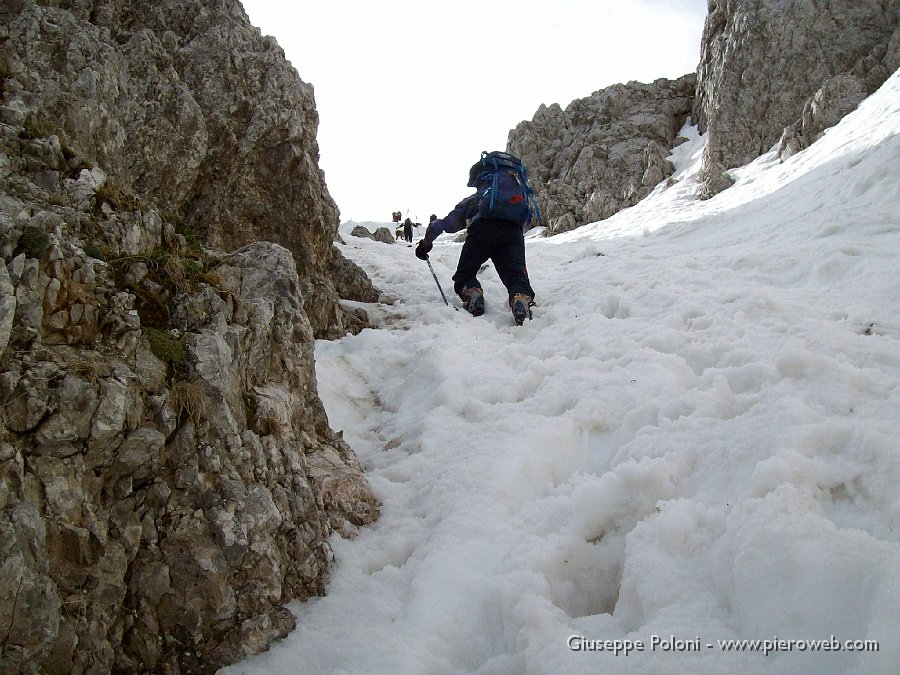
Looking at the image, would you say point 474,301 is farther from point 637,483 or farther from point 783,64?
point 783,64

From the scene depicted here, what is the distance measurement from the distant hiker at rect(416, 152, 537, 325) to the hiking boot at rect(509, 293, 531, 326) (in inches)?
1.0

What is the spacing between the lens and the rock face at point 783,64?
27.2m

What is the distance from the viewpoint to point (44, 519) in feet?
8.66

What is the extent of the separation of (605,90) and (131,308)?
52.3 metres

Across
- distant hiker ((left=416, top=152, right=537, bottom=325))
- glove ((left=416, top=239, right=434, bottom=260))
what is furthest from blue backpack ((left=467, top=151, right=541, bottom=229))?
glove ((left=416, top=239, right=434, bottom=260))

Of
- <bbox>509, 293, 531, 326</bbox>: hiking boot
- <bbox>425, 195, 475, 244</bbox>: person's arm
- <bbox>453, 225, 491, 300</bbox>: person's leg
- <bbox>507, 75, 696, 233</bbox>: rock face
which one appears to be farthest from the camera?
<bbox>507, 75, 696, 233</bbox>: rock face

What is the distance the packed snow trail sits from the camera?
9.37ft

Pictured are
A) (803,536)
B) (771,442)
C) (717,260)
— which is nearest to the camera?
(803,536)

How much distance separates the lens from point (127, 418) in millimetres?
3143

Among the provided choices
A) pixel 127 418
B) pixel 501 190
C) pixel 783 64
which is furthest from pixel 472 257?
pixel 783 64

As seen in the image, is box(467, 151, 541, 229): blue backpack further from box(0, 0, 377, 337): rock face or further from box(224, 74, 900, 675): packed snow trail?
box(0, 0, 377, 337): rock face

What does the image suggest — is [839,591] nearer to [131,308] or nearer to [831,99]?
[131,308]

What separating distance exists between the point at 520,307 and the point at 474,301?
43.5 inches

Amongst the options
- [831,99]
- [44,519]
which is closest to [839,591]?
[44,519]
